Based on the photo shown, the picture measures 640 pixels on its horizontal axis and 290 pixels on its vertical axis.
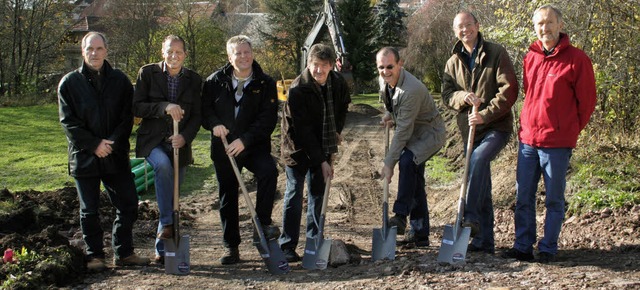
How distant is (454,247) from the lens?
17.7 ft

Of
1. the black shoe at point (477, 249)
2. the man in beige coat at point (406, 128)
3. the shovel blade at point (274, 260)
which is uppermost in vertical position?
the man in beige coat at point (406, 128)

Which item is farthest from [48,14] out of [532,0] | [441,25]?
[532,0]

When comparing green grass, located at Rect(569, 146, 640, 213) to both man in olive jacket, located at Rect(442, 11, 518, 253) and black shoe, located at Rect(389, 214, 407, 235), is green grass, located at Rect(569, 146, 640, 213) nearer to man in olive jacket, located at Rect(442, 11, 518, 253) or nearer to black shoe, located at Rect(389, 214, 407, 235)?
man in olive jacket, located at Rect(442, 11, 518, 253)

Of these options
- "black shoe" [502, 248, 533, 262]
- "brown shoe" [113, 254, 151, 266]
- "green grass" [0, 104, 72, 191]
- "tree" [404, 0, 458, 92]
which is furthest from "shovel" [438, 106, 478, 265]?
"tree" [404, 0, 458, 92]

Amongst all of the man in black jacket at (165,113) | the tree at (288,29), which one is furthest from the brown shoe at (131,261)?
the tree at (288,29)

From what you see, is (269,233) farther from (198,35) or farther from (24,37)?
(198,35)

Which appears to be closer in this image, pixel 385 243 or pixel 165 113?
pixel 165 113

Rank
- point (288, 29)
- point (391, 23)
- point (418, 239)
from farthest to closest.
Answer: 1. point (391, 23)
2. point (288, 29)
3. point (418, 239)

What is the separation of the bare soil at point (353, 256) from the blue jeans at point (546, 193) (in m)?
0.23

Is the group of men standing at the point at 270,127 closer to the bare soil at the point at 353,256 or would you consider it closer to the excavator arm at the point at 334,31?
the bare soil at the point at 353,256

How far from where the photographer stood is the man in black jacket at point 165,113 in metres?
5.62

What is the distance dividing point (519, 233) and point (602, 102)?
423 centimetres

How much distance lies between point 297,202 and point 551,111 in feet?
7.43

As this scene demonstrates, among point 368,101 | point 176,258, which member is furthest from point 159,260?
point 368,101
